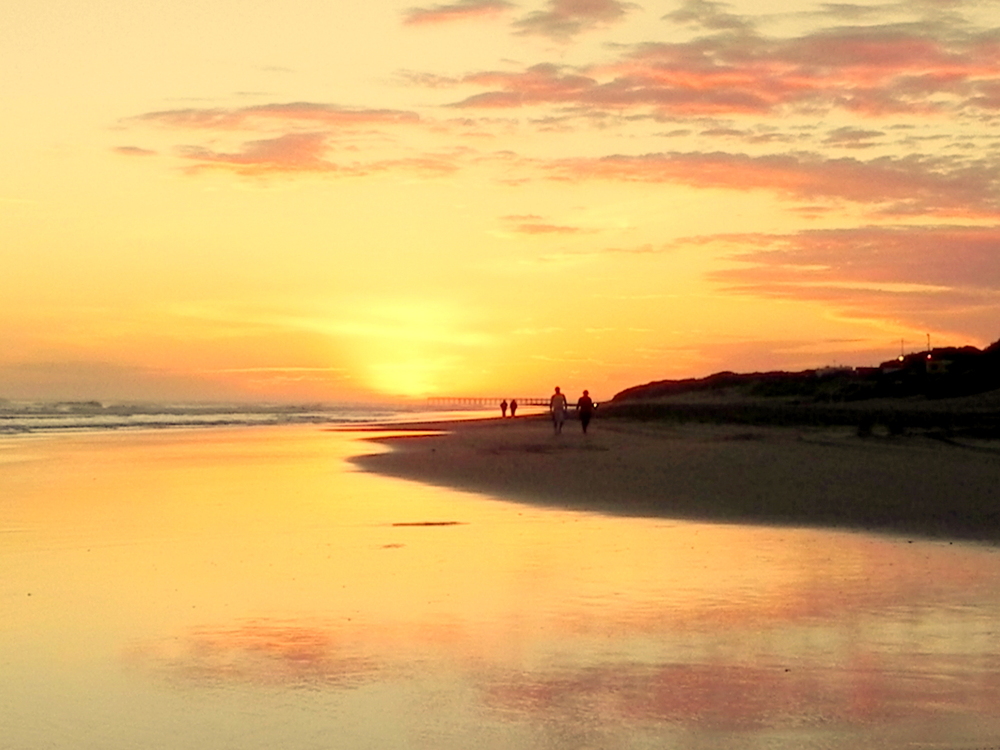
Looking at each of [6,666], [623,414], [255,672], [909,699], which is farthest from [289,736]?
[623,414]

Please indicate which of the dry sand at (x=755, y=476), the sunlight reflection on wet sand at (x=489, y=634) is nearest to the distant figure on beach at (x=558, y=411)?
the dry sand at (x=755, y=476)

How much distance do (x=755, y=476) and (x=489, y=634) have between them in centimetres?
1557

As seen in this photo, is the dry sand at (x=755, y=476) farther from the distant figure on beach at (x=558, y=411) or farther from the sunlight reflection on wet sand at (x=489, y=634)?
the distant figure on beach at (x=558, y=411)

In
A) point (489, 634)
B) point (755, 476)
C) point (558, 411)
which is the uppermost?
point (558, 411)

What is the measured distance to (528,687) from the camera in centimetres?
807

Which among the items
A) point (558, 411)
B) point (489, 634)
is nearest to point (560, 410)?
point (558, 411)

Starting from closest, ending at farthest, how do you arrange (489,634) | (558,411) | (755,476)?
(489,634), (755,476), (558,411)

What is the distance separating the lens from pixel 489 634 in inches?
385

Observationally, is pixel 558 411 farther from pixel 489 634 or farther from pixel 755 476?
pixel 489 634

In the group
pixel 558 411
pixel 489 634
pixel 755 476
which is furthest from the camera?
pixel 558 411

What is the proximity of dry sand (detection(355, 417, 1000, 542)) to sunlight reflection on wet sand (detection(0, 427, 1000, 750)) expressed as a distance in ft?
6.51

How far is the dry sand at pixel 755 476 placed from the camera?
18453 millimetres

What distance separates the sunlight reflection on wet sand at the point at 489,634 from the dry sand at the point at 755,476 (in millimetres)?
1985

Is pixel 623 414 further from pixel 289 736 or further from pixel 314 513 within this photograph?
pixel 289 736
